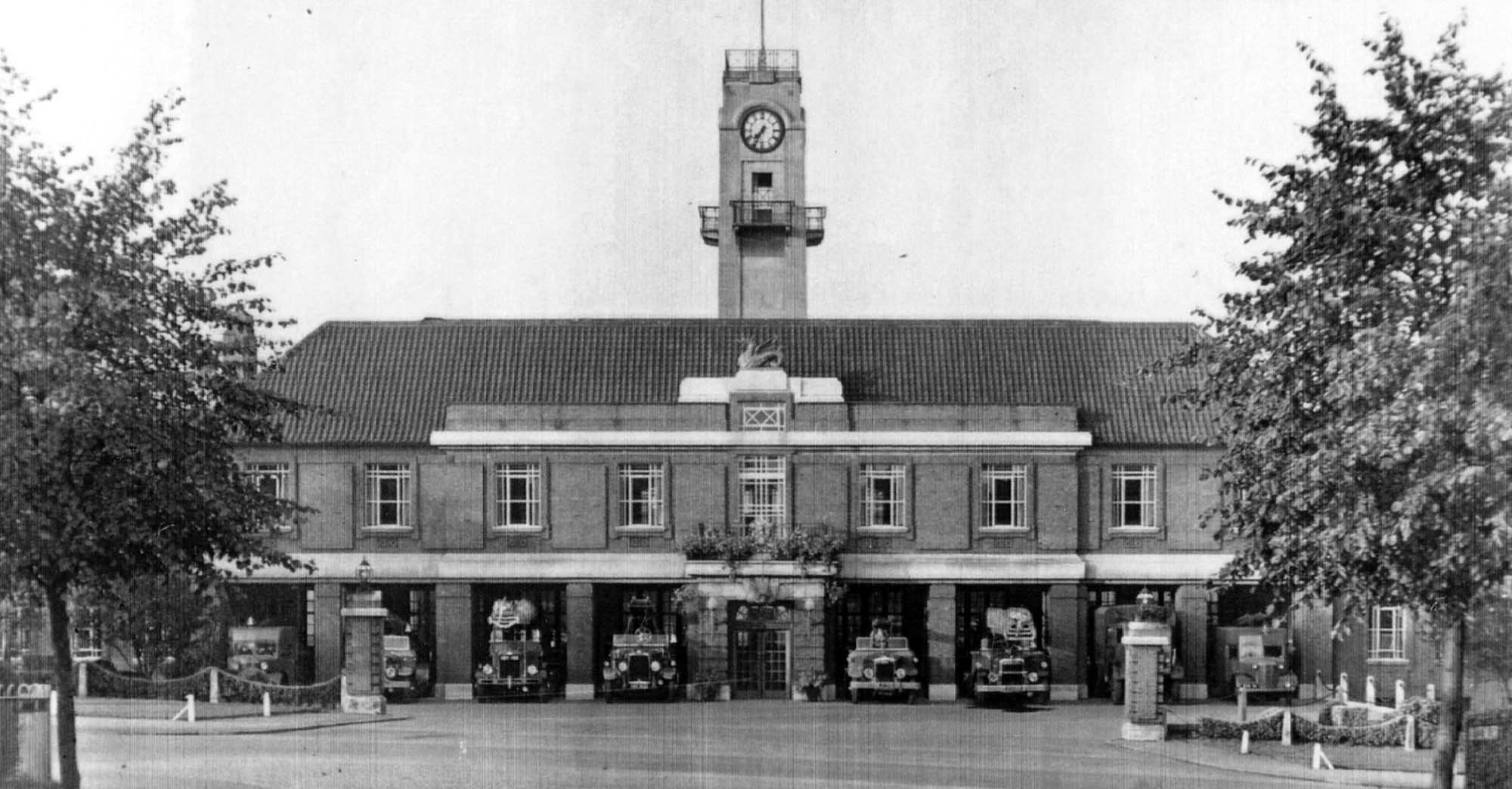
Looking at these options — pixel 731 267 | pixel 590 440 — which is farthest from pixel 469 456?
pixel 731 267

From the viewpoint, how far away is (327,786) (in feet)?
73.7

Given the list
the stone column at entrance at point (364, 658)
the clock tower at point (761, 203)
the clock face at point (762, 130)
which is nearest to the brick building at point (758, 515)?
the stone column at entrance at point (364, 658)

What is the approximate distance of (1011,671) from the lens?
124ft

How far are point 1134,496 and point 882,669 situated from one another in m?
8.59

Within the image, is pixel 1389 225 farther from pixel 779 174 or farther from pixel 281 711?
pixel 779 174

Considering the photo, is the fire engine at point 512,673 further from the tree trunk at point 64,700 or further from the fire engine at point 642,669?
the tree trunk at point 64,700

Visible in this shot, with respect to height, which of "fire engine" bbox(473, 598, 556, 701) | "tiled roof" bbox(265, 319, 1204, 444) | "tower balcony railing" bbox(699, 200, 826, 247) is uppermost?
"tower balcony railing" bbox(699, 200, 826, 247)

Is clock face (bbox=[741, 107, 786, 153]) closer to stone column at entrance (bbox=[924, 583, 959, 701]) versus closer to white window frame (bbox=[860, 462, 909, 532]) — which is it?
white window frame (bbox=[860, 462, 909, 532])

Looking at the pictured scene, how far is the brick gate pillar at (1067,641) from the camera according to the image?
131ft

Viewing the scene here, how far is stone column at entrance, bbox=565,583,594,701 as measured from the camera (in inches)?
1561

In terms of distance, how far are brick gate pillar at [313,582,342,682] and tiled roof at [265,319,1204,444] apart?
3.89 m

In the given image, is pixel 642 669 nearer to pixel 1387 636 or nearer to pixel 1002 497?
pixel 1002 497

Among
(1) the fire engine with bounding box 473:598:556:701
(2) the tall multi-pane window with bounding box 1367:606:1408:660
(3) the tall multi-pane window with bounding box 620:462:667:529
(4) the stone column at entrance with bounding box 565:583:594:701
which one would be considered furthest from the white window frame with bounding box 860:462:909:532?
(2) the tall multi-pane window with bounding box 1367:606:1408:660

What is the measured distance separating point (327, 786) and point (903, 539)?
820 inches
